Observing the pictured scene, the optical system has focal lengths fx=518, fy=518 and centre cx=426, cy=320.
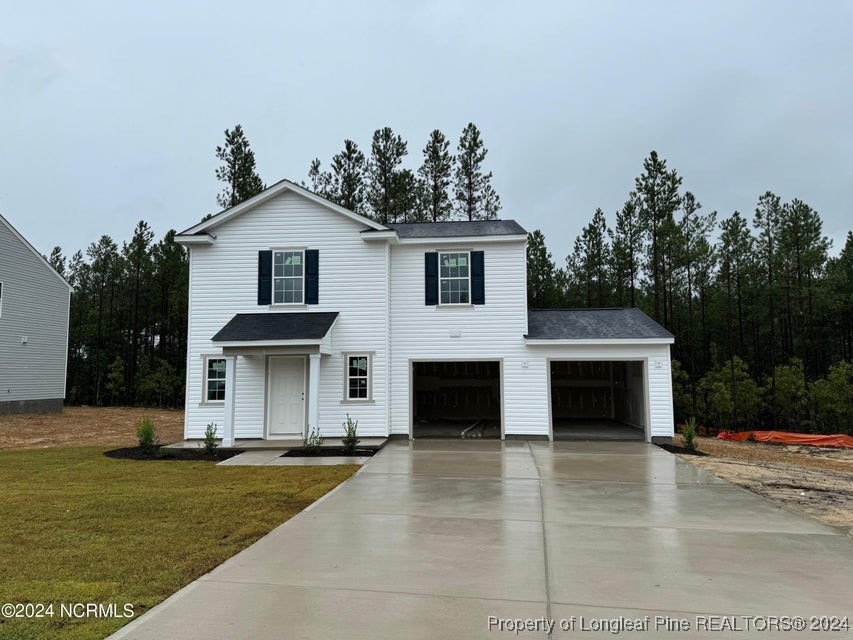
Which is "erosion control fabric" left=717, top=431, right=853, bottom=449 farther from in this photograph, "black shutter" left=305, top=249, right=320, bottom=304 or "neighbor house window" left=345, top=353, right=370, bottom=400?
"black shutter" left=305, top=249, right=320, bottom=304

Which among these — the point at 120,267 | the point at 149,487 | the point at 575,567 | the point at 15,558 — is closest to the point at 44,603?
the point at 15,558

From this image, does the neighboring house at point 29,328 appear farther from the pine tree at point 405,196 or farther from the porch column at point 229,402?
the pine tree at point 405,196

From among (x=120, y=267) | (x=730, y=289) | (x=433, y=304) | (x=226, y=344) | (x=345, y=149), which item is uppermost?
(x=345, y=149)

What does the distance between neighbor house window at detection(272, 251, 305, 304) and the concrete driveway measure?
325 inches

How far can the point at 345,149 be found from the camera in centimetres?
2872

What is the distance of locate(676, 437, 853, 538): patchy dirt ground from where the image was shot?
7.53 metres

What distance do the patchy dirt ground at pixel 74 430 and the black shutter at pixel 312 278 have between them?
19.1 feet

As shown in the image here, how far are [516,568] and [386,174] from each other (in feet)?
84.8

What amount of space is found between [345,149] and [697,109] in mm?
17594

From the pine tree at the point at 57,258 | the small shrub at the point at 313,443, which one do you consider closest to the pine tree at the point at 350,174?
the small shrub at the point at 313,443

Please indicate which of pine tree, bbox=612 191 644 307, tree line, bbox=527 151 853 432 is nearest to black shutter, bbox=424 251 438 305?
tree line, bbox=527 151 853 432

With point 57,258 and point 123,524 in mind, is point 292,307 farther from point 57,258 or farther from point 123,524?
point 57,258

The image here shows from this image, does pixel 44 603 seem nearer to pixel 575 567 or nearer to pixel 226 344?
pixel 575 567

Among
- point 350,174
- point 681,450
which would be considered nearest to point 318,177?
point 350,174
